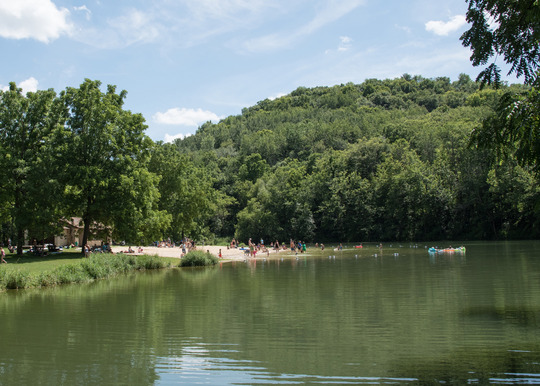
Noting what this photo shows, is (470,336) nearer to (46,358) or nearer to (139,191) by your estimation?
(46,358)

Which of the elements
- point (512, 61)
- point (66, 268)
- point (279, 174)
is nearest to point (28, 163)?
point (66, 268)

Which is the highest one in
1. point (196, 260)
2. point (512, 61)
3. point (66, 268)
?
point (512, 61)

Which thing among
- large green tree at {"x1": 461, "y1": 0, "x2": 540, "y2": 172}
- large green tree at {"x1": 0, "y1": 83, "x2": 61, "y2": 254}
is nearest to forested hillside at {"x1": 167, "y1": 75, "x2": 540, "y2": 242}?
large green tree at {"x1": 0, "y1": 83, "x2": 61, "y2": 254}

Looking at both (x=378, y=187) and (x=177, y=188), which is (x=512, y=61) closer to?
(x=177, y=188)

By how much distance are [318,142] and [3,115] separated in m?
100

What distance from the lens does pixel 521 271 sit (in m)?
30.7

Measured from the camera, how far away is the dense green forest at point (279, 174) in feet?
138

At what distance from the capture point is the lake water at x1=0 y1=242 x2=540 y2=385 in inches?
422

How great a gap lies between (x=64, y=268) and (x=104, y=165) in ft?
46.2

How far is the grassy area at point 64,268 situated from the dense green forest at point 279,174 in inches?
127

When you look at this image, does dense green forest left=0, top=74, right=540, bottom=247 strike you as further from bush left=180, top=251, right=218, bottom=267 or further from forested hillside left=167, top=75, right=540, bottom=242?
bush left=180, top=251, right=218, bottom=267

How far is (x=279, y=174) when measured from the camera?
11500 cm

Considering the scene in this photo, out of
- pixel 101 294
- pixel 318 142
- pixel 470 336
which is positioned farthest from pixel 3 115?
pixel 318 142

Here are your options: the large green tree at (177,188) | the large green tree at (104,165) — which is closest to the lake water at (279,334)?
the large green tree at (104,165)
